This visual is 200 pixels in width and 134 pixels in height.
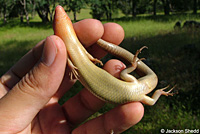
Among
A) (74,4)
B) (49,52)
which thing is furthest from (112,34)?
(74,4)

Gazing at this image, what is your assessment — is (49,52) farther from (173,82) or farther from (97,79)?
(173,82)

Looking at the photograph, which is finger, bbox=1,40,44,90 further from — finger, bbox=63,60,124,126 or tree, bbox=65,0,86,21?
tree, bbox=65,0,86,21

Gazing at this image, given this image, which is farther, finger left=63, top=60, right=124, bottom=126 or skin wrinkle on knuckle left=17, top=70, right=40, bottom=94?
finger left=63, top=60, right=124, bottom=126

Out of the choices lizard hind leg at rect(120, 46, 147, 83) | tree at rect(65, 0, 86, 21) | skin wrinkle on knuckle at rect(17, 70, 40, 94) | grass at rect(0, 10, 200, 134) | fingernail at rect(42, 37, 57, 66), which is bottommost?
grass at rect(0, 10, 200, 134)

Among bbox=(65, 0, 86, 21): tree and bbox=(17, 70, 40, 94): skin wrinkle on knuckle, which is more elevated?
bbox=(65, 0, 86, 21): tree

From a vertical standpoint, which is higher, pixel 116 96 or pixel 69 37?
pixel 69 37

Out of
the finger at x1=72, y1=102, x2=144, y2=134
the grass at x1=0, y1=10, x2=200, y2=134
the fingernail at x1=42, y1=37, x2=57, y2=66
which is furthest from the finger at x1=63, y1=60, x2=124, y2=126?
the fingernail at x1=42, y1=37, x2=57, y2=66

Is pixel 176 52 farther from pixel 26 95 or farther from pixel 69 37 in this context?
pixel 26 95

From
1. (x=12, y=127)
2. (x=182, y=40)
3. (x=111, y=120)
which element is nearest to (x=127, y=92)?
(x=111, y=120)
